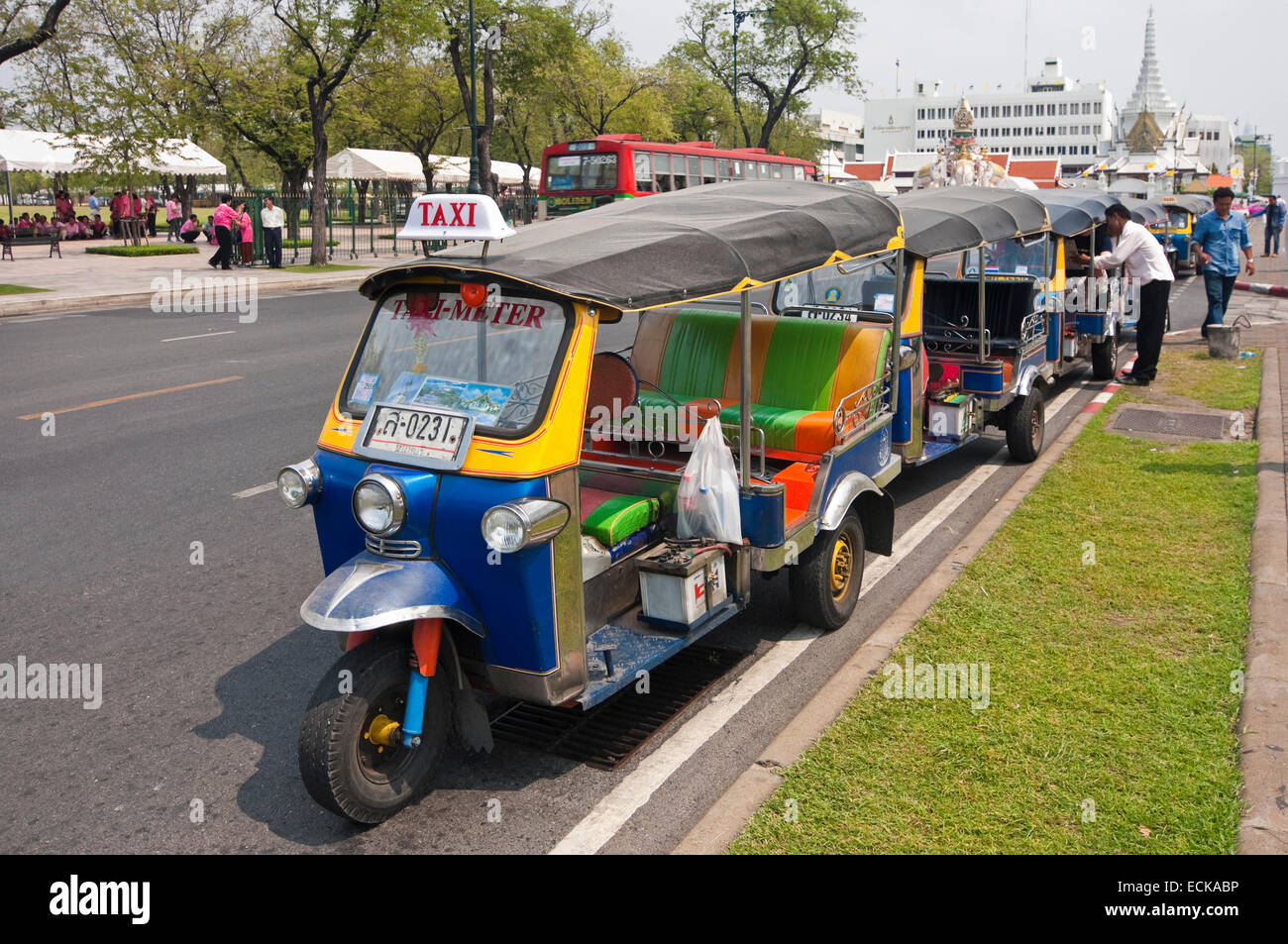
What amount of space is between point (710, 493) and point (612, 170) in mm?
26328

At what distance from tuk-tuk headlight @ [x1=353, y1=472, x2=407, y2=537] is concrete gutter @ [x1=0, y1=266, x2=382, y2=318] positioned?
13.8m

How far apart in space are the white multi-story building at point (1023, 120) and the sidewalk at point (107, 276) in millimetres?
139521

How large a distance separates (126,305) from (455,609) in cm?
2026

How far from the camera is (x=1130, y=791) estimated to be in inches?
167

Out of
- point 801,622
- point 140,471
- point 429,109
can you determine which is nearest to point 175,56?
point 429,109

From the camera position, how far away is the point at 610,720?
16.7ft

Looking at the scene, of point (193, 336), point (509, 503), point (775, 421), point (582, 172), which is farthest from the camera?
point (582, 172)

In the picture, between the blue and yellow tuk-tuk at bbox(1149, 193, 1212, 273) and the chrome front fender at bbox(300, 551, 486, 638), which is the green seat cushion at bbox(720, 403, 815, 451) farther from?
the blue and yellow tuk-tuk at bbox(1149, 193, 1212, 273)

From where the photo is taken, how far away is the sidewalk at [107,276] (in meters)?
21.3

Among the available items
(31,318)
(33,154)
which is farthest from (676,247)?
(33,154)

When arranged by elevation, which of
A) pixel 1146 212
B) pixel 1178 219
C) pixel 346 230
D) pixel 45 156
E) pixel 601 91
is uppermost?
pixel 601 91

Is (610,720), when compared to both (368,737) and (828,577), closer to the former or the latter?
(368,737)

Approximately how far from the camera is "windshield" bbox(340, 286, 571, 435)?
4461 mm

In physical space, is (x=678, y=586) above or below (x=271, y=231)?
below
